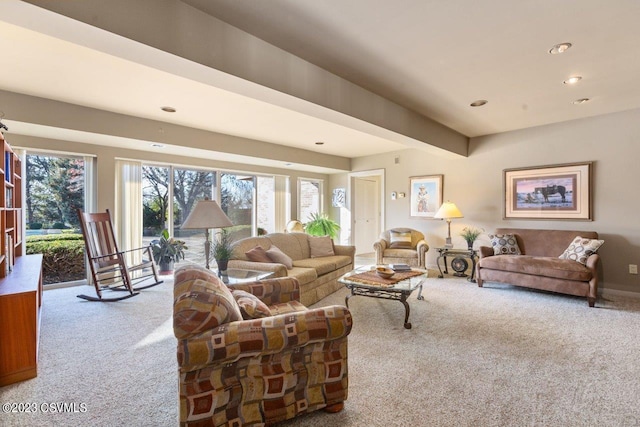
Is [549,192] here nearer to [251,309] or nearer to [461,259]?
[461,259]

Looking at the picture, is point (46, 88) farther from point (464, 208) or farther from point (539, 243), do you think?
point (539, 243)

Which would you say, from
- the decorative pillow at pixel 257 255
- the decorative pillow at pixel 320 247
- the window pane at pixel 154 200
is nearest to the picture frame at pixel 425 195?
the decorative pillow at pixel 320 247

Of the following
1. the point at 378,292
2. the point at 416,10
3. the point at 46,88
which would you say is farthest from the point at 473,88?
the point at 46,88

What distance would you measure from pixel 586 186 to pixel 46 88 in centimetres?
684

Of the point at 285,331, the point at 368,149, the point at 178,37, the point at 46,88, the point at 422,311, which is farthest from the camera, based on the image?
the point at 368,149

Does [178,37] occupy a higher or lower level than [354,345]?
higher

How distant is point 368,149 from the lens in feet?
21.3

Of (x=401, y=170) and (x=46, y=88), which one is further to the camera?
(x=401, y=170)

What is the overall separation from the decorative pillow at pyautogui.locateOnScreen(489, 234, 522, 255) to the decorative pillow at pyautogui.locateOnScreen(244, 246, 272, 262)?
349 centimetres

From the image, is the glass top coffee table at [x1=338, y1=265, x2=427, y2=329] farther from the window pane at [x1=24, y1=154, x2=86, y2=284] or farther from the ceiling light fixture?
the window pane at [x1=24, y1=154, x2=86, y2=284]

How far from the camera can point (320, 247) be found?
4.78m

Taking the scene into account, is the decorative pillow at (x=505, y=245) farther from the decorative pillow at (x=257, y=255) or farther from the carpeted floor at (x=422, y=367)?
the decorative pillow at (x=257, y=255)

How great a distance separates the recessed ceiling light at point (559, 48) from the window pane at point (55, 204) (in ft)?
18.3

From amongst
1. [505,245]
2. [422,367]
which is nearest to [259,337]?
[422,367]
